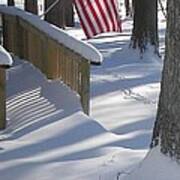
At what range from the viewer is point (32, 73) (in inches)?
423

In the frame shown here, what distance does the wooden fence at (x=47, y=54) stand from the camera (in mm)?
7996

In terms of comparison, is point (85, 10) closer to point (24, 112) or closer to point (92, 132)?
point (24, 112)

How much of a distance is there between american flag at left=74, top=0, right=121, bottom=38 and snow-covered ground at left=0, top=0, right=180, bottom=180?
956 mm

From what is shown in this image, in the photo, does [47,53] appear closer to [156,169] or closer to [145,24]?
[145,24]

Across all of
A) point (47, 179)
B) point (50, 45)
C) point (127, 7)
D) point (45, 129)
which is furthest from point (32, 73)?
point (127, 7)

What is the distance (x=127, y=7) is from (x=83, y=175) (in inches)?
1023

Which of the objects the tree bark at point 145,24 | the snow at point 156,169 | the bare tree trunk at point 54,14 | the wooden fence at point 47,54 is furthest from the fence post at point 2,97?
the bare tree trunk at point 54,14

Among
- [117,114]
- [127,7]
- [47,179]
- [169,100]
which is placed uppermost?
[169,100]

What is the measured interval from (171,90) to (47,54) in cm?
569

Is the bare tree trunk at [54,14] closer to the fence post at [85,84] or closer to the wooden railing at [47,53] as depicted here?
the wooden railing at [47,53]

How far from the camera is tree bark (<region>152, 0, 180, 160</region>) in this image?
166 inches

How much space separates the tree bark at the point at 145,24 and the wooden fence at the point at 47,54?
8.90 feet

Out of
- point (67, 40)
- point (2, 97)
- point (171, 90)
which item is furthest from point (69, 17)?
point (171, 90)

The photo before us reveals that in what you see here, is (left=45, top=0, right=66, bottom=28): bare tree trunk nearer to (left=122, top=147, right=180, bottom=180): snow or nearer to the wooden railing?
the wooden railing
